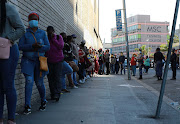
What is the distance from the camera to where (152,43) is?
427 feet

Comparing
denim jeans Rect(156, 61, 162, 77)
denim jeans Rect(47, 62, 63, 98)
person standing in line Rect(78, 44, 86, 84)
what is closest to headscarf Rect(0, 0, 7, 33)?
denim jeans Rect(47, 62, 63, 98)

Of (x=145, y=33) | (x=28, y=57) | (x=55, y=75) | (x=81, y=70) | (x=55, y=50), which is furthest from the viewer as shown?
(x=145, y=33)

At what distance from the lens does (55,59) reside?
616cm

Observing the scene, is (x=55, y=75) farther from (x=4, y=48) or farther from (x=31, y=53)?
(x=4, y=48)

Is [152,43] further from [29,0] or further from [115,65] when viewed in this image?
[29,0]

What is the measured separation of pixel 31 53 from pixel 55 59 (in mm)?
1397

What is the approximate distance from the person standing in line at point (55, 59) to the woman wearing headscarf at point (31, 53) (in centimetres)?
113

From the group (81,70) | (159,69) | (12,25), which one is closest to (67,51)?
(81,70)

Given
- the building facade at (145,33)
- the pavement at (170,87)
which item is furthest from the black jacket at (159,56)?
the building facade at (145,33)

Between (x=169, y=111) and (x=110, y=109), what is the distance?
1.20 metres

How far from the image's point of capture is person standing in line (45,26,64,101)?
6.08m

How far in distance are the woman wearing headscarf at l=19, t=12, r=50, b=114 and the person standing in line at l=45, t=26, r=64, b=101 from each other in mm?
1131

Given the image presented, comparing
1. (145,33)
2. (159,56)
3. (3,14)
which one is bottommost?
(159,56)

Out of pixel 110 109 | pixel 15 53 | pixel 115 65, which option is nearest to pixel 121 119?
pixel 110 109
